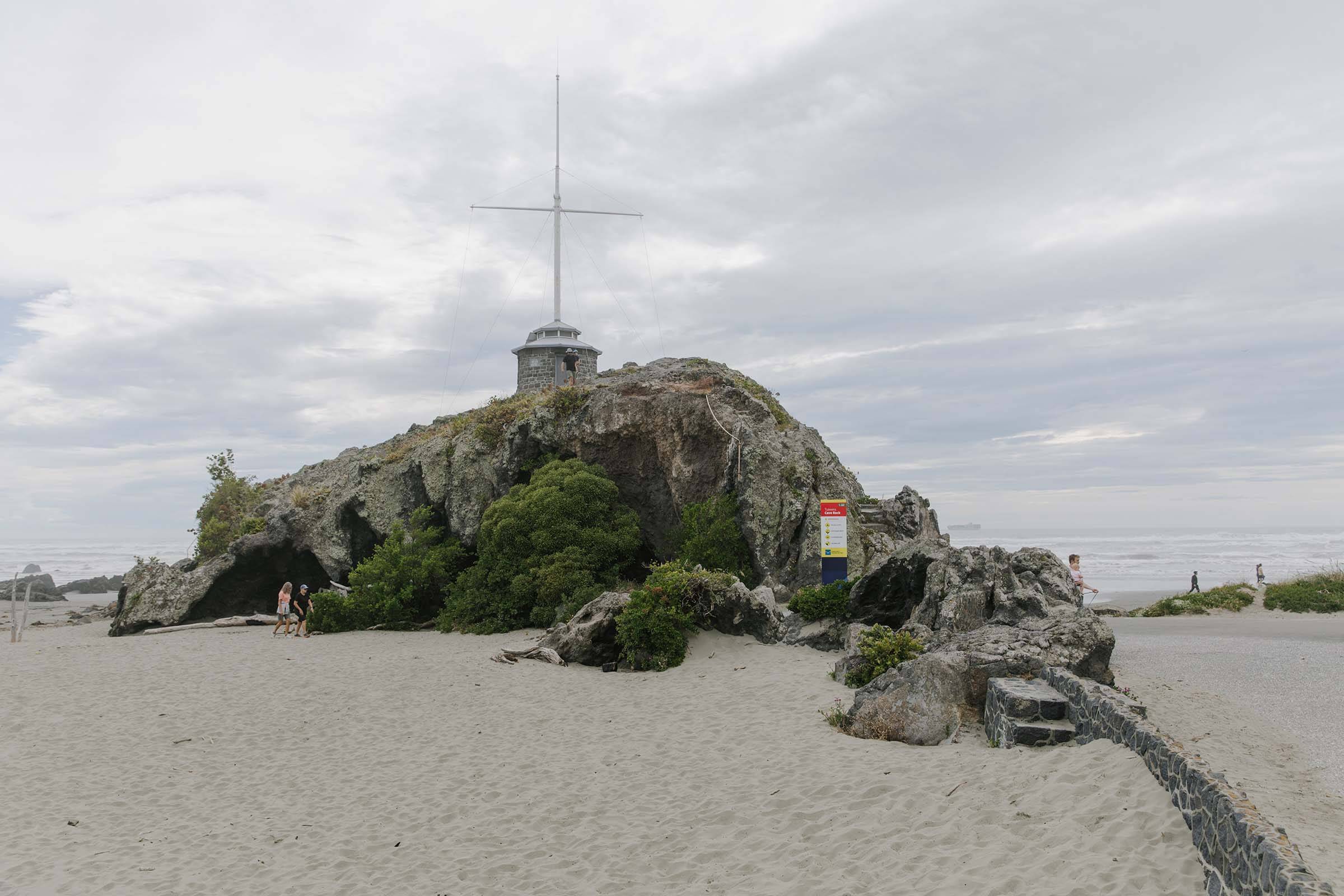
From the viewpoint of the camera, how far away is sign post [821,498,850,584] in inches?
741

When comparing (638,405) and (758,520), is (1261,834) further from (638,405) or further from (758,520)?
(638,405)

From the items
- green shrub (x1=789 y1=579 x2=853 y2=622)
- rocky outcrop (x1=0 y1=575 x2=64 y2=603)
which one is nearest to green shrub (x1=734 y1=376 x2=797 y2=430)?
green shrub (x1=789 y1=579 x2=853 y2=622)

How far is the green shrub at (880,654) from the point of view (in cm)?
1323

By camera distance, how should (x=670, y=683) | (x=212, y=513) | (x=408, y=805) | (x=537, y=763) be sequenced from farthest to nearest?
(x=212, y=513)
(x=670, y=683)
(x=537, y=763)
(x=408, y=805)

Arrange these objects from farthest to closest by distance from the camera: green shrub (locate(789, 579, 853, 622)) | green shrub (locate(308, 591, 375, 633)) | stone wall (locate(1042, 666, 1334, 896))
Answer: green shrub (locate(308, 591, 375, 633))
green shrub (locate(789, 579, 853, 622))
stone wall (locate(1042, 666, 1334, 896))

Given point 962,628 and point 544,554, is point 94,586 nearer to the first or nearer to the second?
point 544,554

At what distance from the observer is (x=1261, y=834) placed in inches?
208

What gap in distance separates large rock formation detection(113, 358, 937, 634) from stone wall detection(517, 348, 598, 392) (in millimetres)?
8848

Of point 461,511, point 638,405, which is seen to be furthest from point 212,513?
point 638,405

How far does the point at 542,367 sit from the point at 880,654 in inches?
1130

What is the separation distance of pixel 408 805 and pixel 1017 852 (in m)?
7.13

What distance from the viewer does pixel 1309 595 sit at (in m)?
25.2

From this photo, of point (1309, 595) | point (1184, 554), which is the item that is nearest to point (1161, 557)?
point (1184, 554)

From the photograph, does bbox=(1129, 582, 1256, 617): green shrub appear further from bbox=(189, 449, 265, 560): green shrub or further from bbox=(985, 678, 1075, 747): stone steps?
bbox=(189, 449, 265, 560): green shrub
